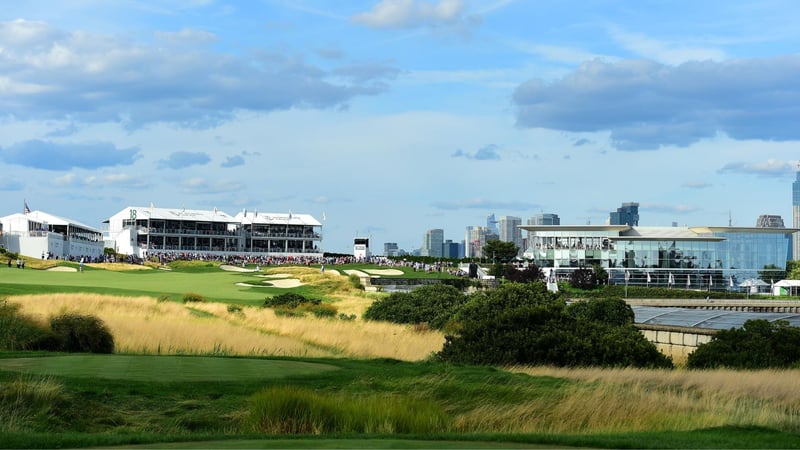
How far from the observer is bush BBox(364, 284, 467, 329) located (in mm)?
40750

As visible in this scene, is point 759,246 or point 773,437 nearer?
point 773,437

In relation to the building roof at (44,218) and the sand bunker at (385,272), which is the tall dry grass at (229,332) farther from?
the building roof at (44,218)

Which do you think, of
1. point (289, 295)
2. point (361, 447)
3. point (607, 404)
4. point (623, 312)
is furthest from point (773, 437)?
point (289, 295)

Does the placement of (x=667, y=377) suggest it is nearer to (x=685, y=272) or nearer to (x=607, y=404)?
(x=607, y=404)

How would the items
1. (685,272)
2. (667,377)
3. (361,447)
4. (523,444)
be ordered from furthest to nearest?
1. (685,272)
2. (667,377)
3. (523,444)
4. (361,447)

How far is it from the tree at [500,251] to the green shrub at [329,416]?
133 meters

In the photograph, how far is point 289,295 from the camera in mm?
47438

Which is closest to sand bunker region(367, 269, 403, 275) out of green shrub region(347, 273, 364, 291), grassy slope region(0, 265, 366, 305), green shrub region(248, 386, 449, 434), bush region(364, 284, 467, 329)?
green shrub region(347, 273, 364, 291)

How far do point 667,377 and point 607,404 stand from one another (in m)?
5.27

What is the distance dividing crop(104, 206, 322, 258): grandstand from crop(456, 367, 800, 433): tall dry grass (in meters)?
129

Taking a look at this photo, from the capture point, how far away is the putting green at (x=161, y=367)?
52.5ft

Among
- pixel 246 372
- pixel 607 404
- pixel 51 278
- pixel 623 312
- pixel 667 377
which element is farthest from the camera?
pixel 51 278

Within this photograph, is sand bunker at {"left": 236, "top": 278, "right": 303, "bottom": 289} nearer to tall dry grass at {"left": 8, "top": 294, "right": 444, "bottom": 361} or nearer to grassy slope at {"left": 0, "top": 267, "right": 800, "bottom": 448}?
tall dry grass at {"left": 8, "top": 294, "right": 444, "bottom": 361}

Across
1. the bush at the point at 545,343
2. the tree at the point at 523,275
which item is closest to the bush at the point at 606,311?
the bush at the point at 545,343
